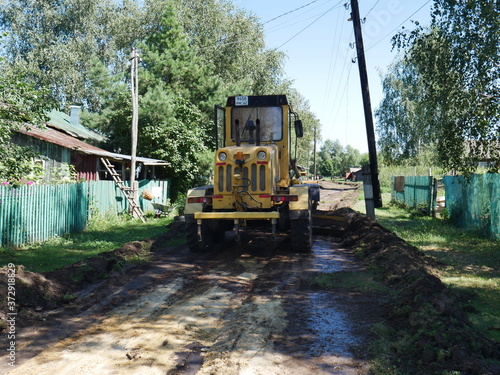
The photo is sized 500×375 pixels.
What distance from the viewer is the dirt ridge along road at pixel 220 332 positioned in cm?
428

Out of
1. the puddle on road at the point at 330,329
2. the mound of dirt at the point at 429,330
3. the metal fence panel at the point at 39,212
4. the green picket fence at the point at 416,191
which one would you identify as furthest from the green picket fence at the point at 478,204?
the metal fence panel at the point at 39,212

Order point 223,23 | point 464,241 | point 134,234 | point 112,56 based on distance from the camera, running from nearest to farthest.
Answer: point 464,241, point 134,234, point 223,23, point 112,56

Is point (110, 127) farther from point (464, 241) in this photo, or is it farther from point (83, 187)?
point (464, 241)

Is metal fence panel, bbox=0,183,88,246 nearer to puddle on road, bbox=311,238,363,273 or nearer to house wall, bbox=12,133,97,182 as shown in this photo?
house wall, bbox=12,133,97,182

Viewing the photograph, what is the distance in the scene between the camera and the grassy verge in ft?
19.6

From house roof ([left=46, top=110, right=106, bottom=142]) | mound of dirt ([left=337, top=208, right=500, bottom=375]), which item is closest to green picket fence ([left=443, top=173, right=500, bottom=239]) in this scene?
mound of dirt ([left=337, top=208, right=500, bottom=375])

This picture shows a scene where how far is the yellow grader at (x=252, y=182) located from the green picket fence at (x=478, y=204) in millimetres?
5038

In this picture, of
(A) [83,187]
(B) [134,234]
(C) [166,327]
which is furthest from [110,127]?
(C) [166,327]

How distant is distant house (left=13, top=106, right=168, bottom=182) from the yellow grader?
543cm

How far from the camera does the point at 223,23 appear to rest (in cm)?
3597

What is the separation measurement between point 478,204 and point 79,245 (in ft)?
36.2

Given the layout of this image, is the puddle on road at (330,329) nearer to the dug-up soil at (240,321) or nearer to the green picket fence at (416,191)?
the dug-up soil at (240,321)

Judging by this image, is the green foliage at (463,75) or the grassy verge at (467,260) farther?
the green foliage at (463,75)

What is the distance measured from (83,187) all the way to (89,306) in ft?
31.0
